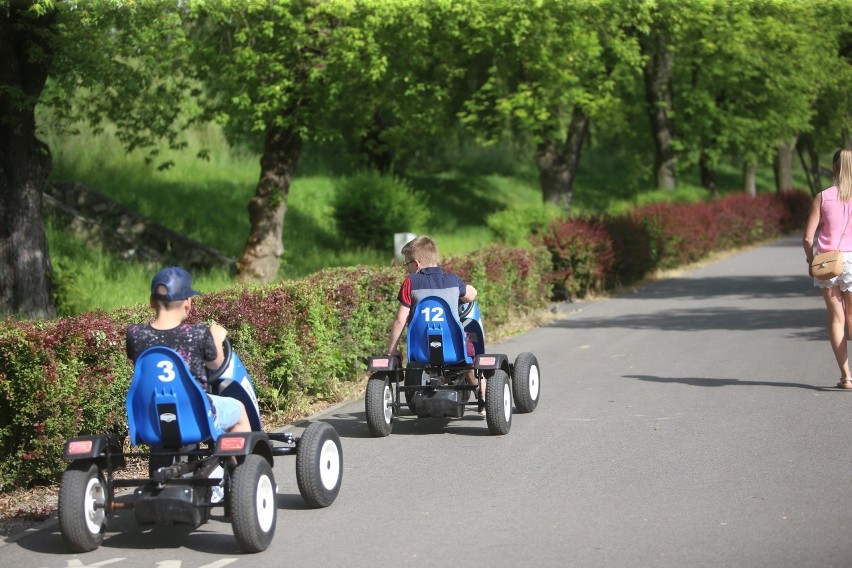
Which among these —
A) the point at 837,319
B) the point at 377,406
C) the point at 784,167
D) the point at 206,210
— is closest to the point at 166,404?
the point at 377,406

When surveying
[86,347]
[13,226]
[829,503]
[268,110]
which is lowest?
[829,503]

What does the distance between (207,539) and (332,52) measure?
48.2 ft

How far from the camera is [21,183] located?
50.1ft

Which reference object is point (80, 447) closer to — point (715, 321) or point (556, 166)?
point (715, 321)

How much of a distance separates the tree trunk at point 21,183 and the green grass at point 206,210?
119 centimetres

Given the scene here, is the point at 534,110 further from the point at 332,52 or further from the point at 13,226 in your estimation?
the point at 13,226

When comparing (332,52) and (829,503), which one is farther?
(332,52)

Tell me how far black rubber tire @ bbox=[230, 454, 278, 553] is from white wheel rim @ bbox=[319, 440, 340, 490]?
78 centimetres

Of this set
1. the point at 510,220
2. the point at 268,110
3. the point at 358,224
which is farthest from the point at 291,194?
the point at 268,110

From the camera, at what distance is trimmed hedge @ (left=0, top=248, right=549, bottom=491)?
24.4 feet

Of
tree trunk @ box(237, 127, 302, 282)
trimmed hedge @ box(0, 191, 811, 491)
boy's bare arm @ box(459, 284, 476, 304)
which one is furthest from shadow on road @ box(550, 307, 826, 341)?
boy's bare arm @ box(459, 284, 476, 304)

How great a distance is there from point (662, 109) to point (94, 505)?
38388 mm

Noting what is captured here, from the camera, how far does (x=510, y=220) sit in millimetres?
24500

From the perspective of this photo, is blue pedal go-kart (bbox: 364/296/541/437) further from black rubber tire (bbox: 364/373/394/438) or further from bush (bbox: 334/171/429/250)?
bush (bbox: 334/171/429/250)
